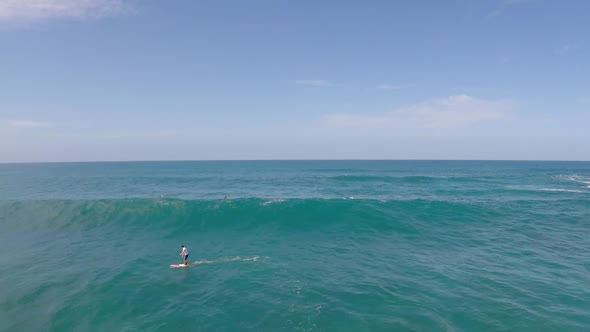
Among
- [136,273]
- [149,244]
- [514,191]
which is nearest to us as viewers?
[136,273]

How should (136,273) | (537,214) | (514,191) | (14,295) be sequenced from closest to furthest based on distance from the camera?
(14,295) → (136,273) → (537,214) → (514,191)

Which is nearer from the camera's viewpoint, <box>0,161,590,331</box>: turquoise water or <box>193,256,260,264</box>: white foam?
<box>0,161,590,331</box>: turquoise water

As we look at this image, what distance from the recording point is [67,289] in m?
15.9

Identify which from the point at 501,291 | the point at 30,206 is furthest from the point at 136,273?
the point at 30,206

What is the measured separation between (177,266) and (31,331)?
7469 mm

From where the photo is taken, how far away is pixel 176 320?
42.7ft

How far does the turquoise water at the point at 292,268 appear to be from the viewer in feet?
43.0

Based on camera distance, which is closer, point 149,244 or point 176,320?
point 176,320

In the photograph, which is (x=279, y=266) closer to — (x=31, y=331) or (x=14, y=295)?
(x=31, y=331)

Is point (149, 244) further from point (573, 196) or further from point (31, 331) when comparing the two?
point (573, 196)

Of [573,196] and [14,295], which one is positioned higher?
[573,196]

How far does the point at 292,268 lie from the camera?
18516mm

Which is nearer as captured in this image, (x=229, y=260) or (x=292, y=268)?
(x=292, y=268)

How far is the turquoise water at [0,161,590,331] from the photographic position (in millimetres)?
13117
